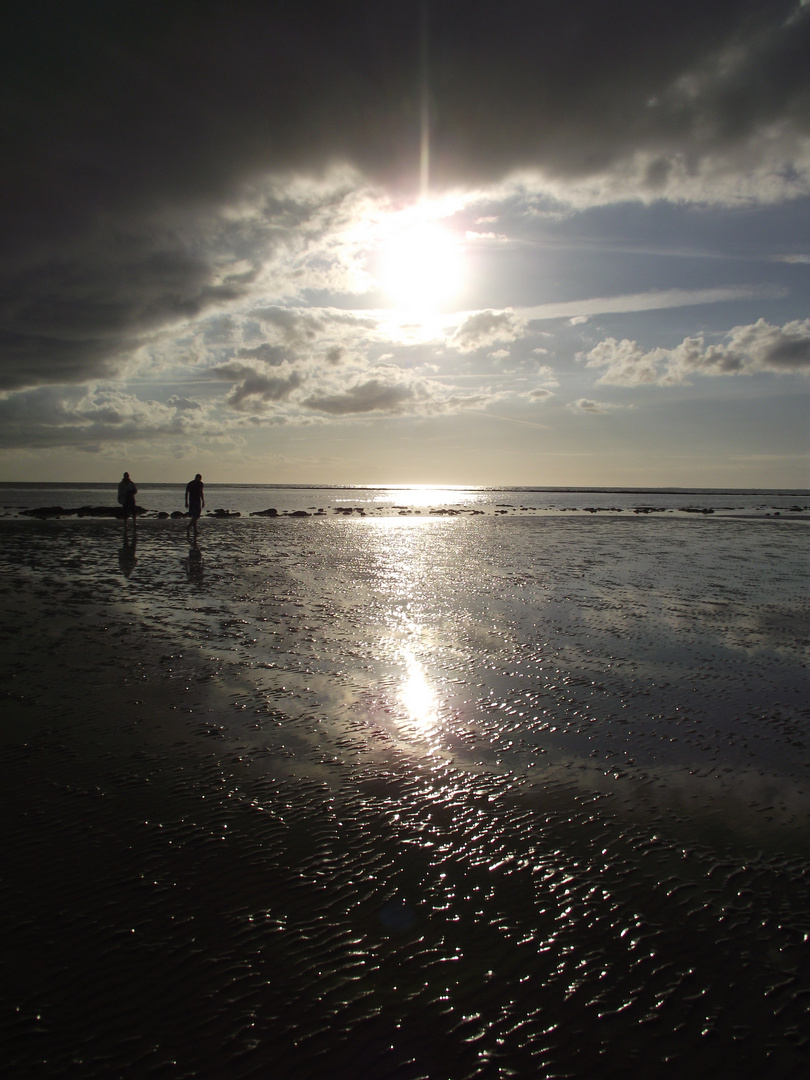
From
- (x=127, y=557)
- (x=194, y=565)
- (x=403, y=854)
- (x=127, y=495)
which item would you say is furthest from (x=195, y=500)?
(x=403, y=854)

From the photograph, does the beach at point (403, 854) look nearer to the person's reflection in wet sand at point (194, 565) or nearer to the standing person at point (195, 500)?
the person's reflection in wet sand at point (194, 565)

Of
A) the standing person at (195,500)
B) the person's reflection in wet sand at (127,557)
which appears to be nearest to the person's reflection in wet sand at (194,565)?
the person's reflection in wet sand at (127,557)

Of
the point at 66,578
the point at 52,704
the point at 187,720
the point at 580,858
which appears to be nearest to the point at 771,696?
the point at 580,858

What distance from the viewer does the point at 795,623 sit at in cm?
1452

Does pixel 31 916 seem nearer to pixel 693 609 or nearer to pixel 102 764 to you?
pixel 102 764

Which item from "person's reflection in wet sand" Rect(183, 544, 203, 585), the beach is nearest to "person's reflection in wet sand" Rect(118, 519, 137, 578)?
"person's reflection in wet sand" Rect(183, 544, 203, 585)

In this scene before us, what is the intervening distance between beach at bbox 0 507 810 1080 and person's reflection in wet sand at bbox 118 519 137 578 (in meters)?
8.46

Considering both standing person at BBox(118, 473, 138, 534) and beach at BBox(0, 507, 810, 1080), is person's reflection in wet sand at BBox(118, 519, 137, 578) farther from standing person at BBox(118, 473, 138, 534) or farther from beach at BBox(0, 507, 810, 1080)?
beach at BBox(0, 507, 810, 1080)

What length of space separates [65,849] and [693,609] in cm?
1511

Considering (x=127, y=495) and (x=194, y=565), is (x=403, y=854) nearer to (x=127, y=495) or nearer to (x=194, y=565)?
(x=194, y=565)

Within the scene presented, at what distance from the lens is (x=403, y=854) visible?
5.26 meters

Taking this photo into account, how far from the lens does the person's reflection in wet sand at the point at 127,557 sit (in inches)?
836

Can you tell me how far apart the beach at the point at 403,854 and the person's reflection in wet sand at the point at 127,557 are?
8.46m

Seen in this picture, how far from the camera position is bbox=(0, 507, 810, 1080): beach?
3527 mm
